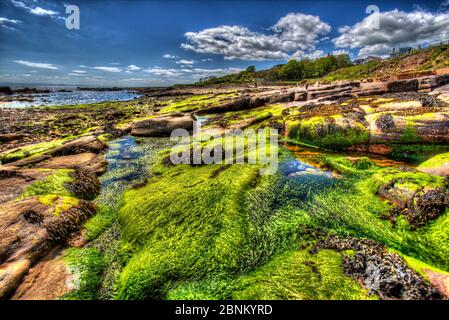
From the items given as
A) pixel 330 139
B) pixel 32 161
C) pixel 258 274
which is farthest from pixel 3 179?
pixel 330 139

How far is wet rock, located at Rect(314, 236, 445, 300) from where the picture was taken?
3.95m

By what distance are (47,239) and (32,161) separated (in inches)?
323

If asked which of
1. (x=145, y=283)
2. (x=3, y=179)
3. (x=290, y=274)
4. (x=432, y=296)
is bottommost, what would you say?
(x=145, y=283)

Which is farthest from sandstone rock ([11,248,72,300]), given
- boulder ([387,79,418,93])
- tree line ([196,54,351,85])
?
tree line ([196,54,351,85])

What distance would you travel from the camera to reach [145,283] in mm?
5141

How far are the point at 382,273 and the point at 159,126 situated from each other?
750 inches

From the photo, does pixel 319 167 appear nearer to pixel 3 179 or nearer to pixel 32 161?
pixel 3 179

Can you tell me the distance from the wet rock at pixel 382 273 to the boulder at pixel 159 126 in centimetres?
1740

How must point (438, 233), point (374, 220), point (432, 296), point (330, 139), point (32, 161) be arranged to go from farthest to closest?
point (330, 139) < point (32, 161) < point (374, 220) < point (438, 233) < point (432, 296)

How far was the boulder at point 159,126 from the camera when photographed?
66.8 ft

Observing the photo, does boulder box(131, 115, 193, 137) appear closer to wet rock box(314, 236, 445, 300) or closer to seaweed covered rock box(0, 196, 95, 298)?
seaweed covered rock box(0, 196, 95, 298)

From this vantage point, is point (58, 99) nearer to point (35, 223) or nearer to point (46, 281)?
point (35, 223)

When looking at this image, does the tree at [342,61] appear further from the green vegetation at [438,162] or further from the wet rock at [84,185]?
the wet rock at [84,185]

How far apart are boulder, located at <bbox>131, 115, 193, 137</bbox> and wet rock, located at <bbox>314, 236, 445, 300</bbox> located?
685 inches
